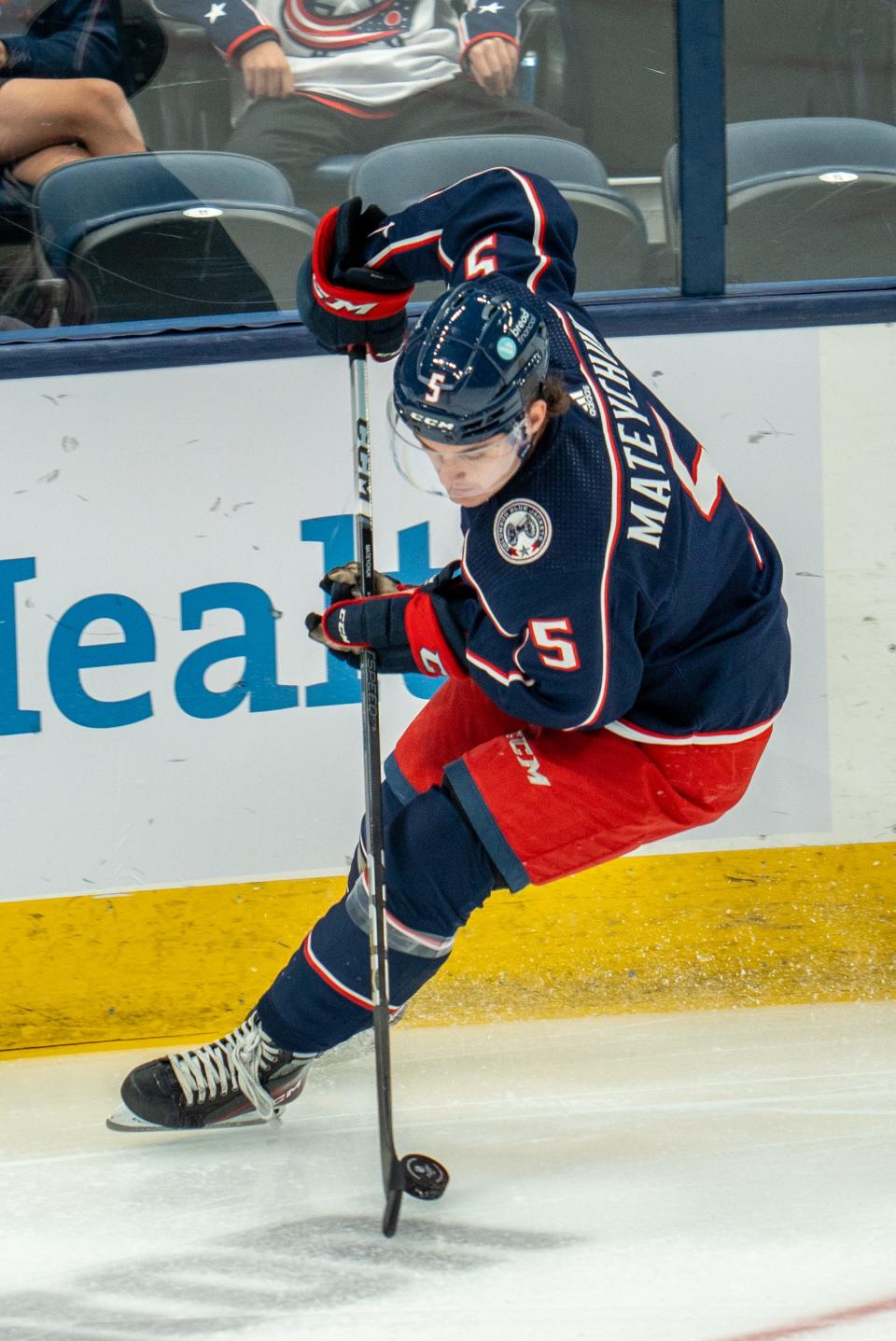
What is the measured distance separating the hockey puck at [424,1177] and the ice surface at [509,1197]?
0.09 feet

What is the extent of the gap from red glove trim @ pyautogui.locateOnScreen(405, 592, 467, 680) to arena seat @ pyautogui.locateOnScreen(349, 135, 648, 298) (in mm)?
808

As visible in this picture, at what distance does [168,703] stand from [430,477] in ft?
1.86

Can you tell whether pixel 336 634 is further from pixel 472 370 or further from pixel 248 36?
pixel 248 36

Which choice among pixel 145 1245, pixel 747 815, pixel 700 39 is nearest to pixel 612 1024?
pixel 747 815

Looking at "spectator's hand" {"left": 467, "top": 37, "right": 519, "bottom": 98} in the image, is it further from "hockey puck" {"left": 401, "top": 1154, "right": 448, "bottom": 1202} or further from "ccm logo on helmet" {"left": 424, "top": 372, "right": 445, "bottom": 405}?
"hockey puck" {"left": 401, "top": 1154, "right": 448, "bottom": 1202}

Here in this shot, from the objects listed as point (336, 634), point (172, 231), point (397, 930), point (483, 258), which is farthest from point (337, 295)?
point (397, 930)

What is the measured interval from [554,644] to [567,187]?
1.13m

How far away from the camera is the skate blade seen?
6.69 feet

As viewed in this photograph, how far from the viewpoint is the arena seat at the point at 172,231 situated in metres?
2.38

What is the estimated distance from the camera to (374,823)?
187cm

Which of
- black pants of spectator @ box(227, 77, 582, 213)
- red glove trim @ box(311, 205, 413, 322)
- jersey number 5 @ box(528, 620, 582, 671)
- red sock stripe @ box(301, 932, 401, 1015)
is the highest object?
black pants of spectator @ box(227, 77, 582, 213)

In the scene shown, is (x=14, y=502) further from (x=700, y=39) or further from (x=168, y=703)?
(x=700, y=39)

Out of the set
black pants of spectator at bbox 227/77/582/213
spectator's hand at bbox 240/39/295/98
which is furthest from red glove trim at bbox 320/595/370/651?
spectator's hand at bbox 240/39/295/98

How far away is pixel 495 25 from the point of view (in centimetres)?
240
